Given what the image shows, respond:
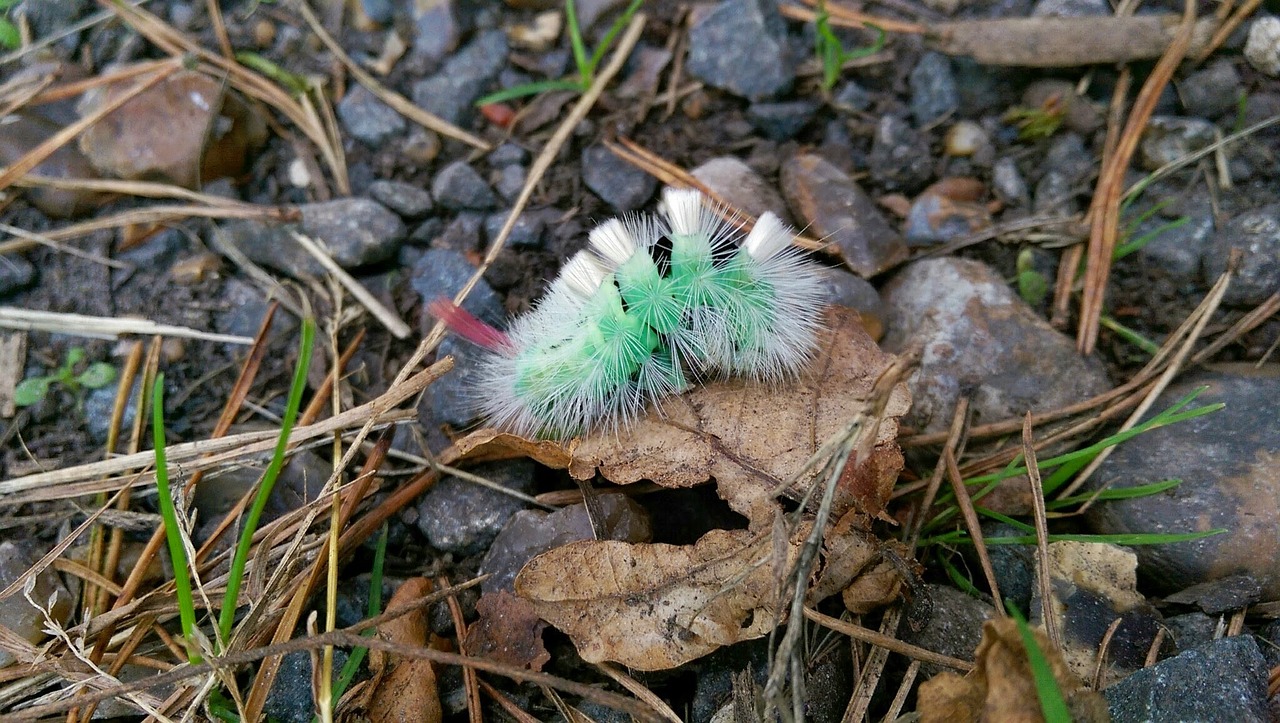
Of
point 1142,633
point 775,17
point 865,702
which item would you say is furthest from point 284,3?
point 1142,633

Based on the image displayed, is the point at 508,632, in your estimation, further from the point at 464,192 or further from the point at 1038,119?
the point at 1038,119

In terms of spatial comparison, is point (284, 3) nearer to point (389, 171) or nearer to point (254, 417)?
point (389, 171)

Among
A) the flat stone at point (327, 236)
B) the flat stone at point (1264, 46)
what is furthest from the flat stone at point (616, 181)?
the flat stone at point (1264, 46)

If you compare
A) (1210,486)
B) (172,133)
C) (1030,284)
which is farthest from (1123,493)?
(172,133)

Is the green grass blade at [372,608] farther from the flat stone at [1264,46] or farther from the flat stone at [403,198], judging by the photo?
the flat stone at [1264,46]

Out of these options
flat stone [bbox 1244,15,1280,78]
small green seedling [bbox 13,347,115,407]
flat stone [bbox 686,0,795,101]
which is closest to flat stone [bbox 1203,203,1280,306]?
flat stone [bbox 1244,15,1280,78]

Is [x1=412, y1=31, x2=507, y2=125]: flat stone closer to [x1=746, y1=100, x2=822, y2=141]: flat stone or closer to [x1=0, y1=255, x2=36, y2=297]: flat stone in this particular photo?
[x1=746, y1=100, x2=822, y2=141]: flat stone

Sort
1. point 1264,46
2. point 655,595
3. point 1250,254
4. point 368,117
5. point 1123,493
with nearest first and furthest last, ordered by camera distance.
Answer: point 655,595 → point 1123,493 → point 1250,254 → point 1264,46 → point 368,117
